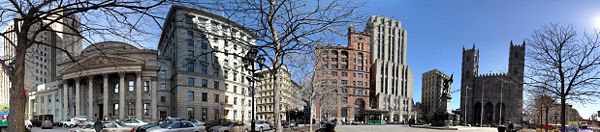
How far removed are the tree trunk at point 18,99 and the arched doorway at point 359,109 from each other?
3651 inches

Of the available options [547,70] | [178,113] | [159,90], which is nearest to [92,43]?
[547,70]

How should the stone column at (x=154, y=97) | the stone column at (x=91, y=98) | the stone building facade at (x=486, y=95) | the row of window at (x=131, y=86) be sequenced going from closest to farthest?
1. the stone column at (x=154, y=97)
2. the stone column at (x=91, y=98)
3. the row of window at (x=131, y=86)
4. the stone building facade at (x=486, y=95)

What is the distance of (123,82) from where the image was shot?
59844mm

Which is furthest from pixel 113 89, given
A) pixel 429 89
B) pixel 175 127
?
pixel 429 89

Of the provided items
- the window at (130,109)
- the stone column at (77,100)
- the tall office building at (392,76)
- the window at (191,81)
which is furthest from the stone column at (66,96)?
the tall office building at (392,76)

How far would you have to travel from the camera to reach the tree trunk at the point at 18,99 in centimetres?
838

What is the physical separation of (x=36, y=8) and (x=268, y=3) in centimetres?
601

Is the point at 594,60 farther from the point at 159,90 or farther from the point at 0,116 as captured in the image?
the point at 159,90

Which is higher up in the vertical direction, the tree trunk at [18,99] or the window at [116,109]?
the tree trunk at [18,99]

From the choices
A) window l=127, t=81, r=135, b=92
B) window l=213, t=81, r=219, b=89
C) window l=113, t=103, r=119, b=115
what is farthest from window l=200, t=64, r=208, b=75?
window l=113, t=103, r=119, b=115

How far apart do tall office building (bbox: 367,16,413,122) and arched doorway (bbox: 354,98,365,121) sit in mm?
6195

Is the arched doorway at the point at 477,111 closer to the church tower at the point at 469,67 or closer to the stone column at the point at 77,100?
the church tower at the point at 469,67

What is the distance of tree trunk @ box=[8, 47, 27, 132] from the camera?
8.38 meters

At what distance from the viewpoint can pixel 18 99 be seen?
27.7ft
